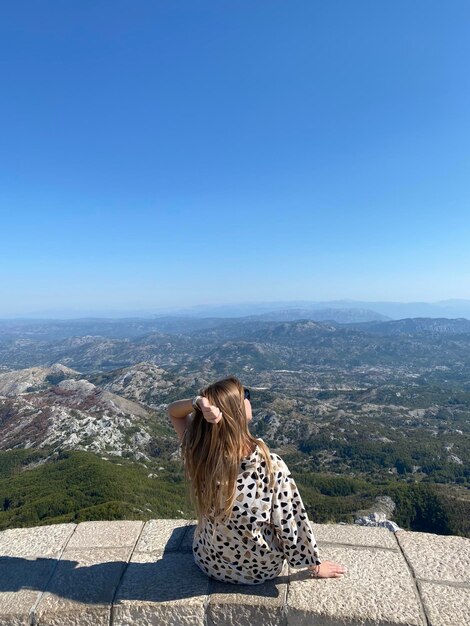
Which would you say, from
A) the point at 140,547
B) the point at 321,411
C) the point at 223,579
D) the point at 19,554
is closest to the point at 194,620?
the point at 223,579

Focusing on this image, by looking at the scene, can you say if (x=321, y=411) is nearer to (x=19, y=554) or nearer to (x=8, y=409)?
(x=8, y=409)

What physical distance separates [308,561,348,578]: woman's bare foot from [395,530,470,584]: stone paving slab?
0.72 meters

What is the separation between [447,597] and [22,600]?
373 cm

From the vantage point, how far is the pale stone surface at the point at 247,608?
333cm

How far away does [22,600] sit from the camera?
365 cm

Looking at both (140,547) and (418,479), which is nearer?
(140,547)

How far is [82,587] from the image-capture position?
3.77 metres

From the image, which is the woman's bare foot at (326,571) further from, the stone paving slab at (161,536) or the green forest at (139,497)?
the green forest at (139,497)

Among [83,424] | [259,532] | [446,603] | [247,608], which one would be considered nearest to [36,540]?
[247,608]

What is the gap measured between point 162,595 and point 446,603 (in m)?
2.40

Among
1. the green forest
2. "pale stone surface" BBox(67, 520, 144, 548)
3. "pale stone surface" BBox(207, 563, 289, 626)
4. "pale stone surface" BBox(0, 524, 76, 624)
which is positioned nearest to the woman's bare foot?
"pale stone surface" BBox(207, 563, 289, 626)

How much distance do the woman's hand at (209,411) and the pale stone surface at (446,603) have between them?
2.30m

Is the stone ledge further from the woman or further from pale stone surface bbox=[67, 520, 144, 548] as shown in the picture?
the woman

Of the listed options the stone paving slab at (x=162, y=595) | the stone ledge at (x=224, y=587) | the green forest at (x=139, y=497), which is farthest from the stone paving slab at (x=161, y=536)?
the green forest at (x=139, y=497)
